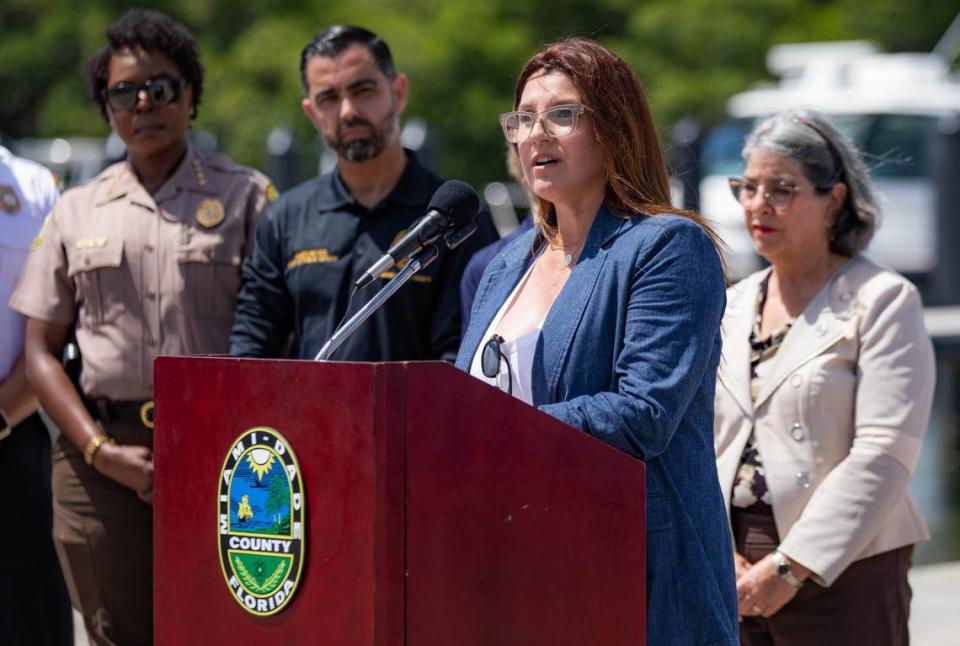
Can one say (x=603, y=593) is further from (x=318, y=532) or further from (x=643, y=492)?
(x=318, y=532)

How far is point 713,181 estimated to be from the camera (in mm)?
15398

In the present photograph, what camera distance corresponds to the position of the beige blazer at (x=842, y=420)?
141 inches

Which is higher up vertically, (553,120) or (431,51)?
(431,51)

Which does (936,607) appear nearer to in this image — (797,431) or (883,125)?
(797,431)

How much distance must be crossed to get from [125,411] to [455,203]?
5.44ft

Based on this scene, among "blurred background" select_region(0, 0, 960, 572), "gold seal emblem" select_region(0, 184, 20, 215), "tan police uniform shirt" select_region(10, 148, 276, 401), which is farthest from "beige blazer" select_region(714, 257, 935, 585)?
"blurred background" select_region(0, 0, 960, 572)

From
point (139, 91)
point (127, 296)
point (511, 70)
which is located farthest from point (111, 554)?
point (511, 70)

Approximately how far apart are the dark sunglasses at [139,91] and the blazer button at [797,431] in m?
2.00

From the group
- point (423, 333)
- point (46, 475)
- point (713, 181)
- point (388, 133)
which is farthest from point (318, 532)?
point (713, 181)

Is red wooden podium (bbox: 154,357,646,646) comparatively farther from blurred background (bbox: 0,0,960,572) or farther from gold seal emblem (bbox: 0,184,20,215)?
blurred background (bbox: 0,0,960,572)

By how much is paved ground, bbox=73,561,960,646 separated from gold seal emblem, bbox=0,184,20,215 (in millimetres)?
1804

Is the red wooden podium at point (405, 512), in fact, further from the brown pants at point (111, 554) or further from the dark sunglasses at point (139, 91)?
the dark sunglasses at point (139, 91)

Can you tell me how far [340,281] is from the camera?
4066mm

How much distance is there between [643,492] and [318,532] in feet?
1.83
